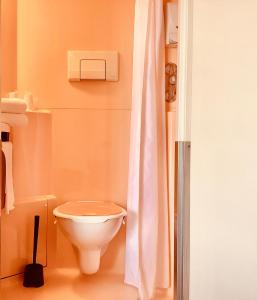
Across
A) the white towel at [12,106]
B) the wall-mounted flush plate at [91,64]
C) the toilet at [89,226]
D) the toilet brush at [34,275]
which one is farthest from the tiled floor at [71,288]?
the wall-mounted flush plate at [91,64]

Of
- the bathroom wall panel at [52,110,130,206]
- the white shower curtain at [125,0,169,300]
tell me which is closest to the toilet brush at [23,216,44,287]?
the bathroom wall panel at [52,110,130,206]

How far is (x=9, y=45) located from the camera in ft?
6.72

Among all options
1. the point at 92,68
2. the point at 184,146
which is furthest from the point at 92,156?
the point at 184,146

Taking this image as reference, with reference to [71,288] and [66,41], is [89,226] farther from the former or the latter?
[66,41]

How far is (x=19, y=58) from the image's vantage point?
2.30 meters

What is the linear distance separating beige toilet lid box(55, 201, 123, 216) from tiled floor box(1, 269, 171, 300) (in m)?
0.53

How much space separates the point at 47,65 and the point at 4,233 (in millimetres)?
1235

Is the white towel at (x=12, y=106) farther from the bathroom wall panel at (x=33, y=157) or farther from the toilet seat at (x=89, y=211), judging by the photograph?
the toilet seat at (x=89, y=211)

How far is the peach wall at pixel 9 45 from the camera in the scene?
193 cm

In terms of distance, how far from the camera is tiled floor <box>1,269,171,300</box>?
76.2 inches

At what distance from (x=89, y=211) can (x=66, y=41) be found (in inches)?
50.3

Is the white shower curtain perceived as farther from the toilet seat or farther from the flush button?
the flush button

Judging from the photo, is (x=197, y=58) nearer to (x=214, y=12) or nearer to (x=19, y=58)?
(x=214, y=12)

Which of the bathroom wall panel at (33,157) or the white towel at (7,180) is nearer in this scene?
the white towel at (7,180)
